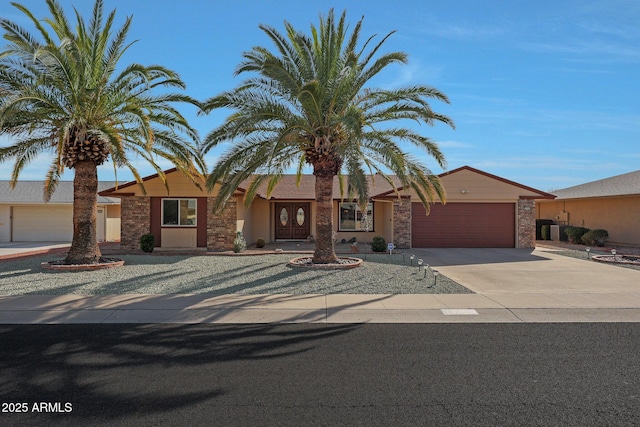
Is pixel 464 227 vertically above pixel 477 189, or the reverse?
pixel 477 189

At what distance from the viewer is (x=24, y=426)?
12.8ft

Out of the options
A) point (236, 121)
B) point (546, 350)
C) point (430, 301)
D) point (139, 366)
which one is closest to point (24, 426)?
point (139, 366)

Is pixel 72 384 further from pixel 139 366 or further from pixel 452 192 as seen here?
pixel 452 192

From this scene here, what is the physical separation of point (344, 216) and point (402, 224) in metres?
3.92

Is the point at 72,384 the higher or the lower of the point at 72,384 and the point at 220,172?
the lower

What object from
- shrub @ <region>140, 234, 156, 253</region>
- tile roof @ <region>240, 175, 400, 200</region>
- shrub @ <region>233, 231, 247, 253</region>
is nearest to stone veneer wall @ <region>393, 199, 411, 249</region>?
tile roof @ <region>240, 175, 400, 200</region>

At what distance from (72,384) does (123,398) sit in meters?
0.79

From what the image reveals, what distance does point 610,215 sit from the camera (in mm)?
23750

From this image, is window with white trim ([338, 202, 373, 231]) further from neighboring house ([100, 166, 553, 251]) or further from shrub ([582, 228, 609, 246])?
shrub ([582, 228, 609, 246])

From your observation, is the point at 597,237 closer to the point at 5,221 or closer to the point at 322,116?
the point at 322,116

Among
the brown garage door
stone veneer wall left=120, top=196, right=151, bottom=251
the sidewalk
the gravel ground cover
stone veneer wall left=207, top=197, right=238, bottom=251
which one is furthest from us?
the brown garage door

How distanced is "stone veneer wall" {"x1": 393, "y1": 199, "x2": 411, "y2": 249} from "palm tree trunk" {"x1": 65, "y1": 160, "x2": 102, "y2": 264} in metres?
12.9

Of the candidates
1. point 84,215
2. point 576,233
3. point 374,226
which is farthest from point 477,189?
point 84,215

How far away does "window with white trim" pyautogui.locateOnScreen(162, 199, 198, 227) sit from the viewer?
19.6m
